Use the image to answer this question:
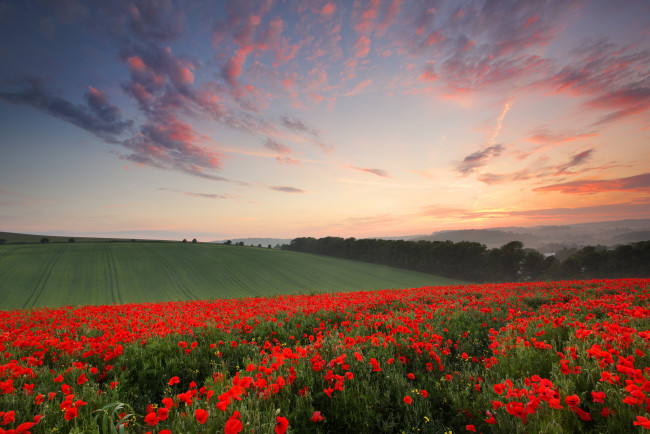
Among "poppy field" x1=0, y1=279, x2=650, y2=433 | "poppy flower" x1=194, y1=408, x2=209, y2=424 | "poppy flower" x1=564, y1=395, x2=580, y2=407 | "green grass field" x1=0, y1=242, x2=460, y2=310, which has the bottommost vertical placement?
"green grass field" x1=0, y1=242, x2=460, y2=310

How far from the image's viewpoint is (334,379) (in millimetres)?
3645

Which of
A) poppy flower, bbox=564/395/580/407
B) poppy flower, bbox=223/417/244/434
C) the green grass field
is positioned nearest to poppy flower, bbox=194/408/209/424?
poppy flower, bbox=223/417/244/434

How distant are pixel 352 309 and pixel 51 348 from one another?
7.37m

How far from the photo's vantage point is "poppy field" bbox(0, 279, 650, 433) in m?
2.66

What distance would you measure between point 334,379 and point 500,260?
193 feet

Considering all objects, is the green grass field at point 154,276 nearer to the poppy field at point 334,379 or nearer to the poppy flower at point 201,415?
the poppy field at point 334,379

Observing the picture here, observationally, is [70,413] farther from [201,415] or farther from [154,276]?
[154,276]

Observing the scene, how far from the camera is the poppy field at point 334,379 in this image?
8.72 feet

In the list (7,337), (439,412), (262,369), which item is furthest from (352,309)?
(7,337)

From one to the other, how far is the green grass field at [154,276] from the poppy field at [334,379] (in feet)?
70.4

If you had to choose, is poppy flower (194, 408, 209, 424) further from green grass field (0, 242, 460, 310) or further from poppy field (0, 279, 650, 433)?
green grass field (0, 242, 460, 310)

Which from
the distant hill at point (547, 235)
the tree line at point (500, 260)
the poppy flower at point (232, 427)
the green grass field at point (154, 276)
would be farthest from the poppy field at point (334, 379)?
the distant hill at point (547, 235)

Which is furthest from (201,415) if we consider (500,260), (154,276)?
(500,260)

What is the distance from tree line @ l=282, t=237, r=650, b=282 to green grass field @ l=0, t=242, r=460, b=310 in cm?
1093
